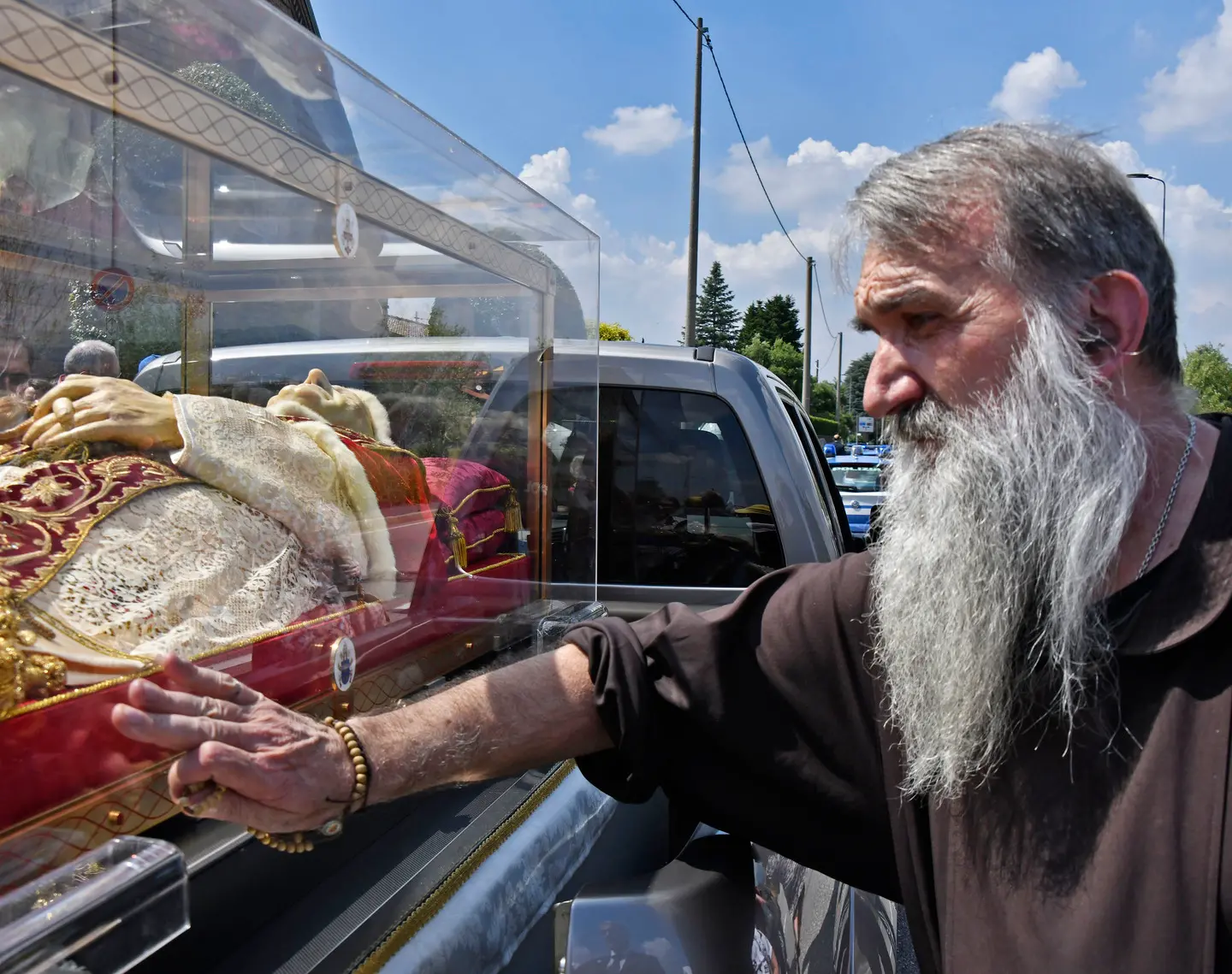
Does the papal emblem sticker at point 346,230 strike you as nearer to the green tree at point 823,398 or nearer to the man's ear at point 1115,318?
the man's ear at point 1115,318

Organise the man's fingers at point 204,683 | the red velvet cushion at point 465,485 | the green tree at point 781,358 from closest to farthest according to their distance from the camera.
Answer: the man's fingers at point 204,683 → the red velvet cushion at point 465,485 → the green tree at point 781,358

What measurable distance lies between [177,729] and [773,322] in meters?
73.9

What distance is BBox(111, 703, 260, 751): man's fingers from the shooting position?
1.09 metres

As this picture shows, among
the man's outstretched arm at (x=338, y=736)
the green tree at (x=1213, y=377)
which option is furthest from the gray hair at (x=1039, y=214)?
the green tree at (x=1213, y=377)

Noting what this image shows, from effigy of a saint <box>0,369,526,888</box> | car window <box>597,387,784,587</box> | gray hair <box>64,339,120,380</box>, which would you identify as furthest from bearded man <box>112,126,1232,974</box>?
car window <box>597,387,784,587</box>

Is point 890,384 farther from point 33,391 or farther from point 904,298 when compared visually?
point 33,391

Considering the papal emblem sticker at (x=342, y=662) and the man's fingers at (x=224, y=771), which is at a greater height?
the man's fingers at (x=224, y=771)

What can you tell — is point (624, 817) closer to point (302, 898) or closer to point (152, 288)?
point (302, 898)

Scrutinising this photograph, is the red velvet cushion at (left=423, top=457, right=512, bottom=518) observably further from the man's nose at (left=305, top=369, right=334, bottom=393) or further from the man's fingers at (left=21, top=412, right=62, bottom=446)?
the man's fingers at (left=21, top=412, right=62, bottom=446)

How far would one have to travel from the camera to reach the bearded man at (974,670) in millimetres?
1204

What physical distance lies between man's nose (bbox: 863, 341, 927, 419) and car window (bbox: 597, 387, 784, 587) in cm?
280

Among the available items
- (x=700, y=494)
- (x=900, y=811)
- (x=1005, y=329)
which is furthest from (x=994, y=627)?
(x=700, y=494)

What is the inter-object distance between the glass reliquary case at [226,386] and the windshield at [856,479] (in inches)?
389

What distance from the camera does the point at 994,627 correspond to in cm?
141
